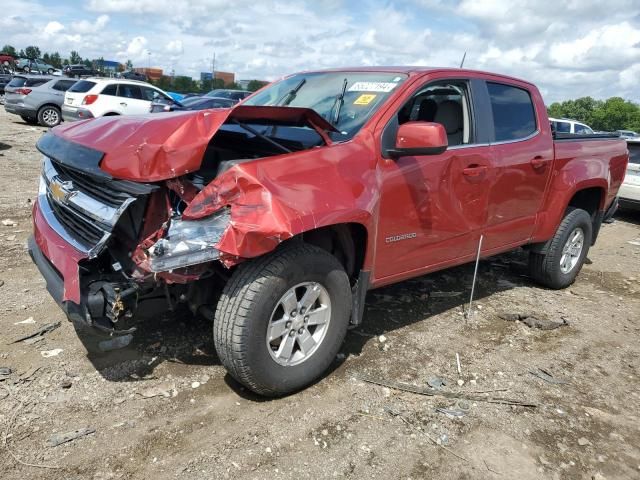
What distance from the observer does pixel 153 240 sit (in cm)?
272

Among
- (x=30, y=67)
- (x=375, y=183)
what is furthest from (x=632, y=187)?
(x=30, y=67)

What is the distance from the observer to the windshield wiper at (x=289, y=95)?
4105 millimetres

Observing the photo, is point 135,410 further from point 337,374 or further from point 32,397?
point 337,374

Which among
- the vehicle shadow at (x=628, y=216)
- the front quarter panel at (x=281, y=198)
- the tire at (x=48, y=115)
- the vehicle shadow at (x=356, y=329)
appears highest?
the front quarter panel at (x=281, y=198)

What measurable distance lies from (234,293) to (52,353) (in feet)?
4.84

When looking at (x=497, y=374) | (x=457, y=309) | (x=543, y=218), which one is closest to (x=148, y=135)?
(x=497, y=374)

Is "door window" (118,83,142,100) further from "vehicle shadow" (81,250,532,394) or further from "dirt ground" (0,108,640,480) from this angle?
"vehicle shadow" (81,250,532,394)

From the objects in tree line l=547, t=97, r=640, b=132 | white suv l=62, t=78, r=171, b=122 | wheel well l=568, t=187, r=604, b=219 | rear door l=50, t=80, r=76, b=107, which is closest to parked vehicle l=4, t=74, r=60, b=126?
rear door l=50, t=80, r=76, b=107

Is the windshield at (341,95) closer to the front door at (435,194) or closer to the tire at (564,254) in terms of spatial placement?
the front door at (435,194)

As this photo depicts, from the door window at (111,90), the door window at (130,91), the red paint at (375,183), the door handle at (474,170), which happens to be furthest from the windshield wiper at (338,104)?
the door window at (130,91)

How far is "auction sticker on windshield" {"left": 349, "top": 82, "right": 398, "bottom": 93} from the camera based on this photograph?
139 inches

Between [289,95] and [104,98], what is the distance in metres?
12.4

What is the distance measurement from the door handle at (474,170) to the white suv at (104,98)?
12559 mm

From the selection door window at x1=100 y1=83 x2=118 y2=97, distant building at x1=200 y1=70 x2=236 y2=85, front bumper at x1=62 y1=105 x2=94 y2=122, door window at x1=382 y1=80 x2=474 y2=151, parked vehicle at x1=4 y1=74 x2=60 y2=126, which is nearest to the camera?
door window at x1=382 y1=80 x2=474 y2=151
